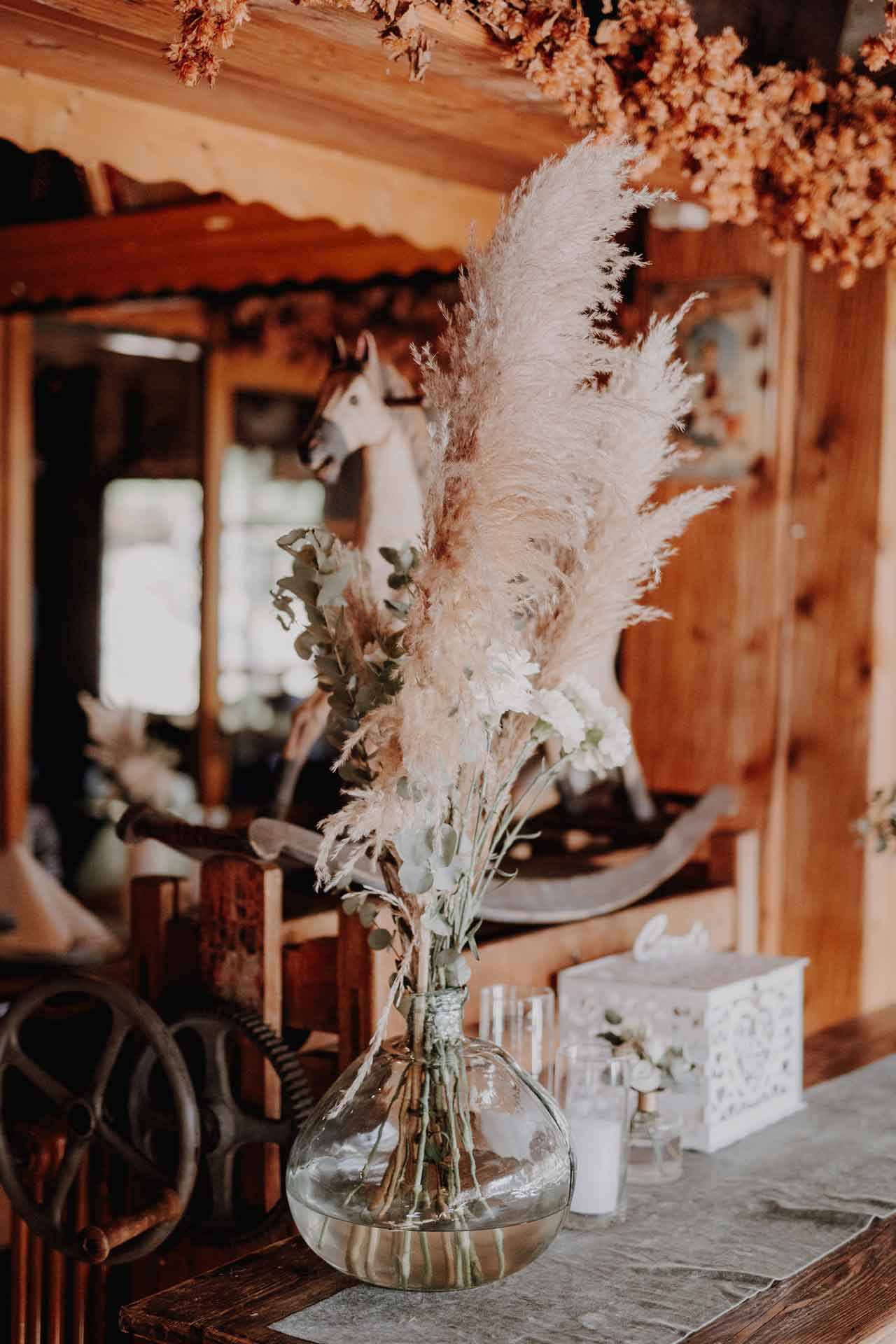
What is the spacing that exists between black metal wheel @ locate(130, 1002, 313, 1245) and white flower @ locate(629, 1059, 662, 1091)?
1.31 feet

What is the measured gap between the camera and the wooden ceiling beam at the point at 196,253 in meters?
3.59

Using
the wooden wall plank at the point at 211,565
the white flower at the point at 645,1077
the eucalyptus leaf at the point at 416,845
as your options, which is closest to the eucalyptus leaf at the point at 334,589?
the eucalyptus leaf at the point at 416,845

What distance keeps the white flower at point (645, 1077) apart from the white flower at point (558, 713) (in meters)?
0.51

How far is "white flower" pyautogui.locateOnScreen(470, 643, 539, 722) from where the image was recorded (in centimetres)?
146

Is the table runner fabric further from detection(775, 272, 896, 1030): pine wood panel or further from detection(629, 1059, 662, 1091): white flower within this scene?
detection(775, 272, 896, 1030): pine wood panel

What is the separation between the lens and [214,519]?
5809mm

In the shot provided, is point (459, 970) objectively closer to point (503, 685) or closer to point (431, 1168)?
point (431, 1168)

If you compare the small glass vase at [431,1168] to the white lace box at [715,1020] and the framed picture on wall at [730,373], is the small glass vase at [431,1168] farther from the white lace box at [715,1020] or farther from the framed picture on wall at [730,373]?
the framed picture on wall at [730,373]

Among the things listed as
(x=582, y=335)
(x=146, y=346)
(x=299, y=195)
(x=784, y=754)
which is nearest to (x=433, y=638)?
(x=582, y=335)

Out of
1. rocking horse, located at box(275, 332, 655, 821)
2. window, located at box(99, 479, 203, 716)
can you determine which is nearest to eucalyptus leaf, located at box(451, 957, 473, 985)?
rocking horse, located at box(275, 332, 655, 821)

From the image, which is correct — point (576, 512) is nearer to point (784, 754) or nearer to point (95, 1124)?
point (95, 1124)

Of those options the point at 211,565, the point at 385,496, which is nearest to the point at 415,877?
the point at 385,496

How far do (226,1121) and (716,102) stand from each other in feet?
4.71

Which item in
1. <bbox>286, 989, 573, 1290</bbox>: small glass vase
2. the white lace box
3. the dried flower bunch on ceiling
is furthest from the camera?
the white lace box
